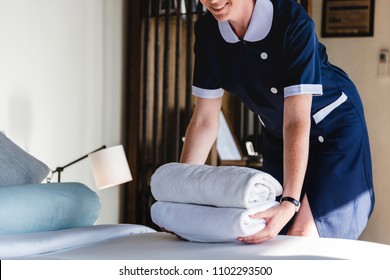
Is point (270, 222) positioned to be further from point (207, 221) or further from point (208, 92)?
point (208, 92)

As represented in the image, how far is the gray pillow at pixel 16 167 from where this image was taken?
2113 millimetres

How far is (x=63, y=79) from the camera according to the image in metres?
4.14

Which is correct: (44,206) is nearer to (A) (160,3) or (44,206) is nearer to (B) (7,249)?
(B) (7,249)

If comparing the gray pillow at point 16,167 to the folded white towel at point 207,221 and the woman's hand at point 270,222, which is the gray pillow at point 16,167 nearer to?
the folded white towel at point 207,221

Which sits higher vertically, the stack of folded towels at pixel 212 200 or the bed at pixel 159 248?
the stack of folded towels at pixel 212 200

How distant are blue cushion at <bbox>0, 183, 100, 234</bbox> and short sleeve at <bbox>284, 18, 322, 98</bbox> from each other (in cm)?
62

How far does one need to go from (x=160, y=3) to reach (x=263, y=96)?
309cm

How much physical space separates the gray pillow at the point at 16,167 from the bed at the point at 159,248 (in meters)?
0.40

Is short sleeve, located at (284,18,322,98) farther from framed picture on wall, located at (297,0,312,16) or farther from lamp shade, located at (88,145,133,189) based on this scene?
framed picture on wall, located at (297,0,312,16)

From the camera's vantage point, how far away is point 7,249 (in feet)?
5.08

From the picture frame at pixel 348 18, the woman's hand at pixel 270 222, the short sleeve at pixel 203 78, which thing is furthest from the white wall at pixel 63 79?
the woman's hand at pixel 270 222

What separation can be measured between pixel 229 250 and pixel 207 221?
0.28 ft

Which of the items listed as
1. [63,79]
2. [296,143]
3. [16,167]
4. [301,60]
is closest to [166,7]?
[63,79]
